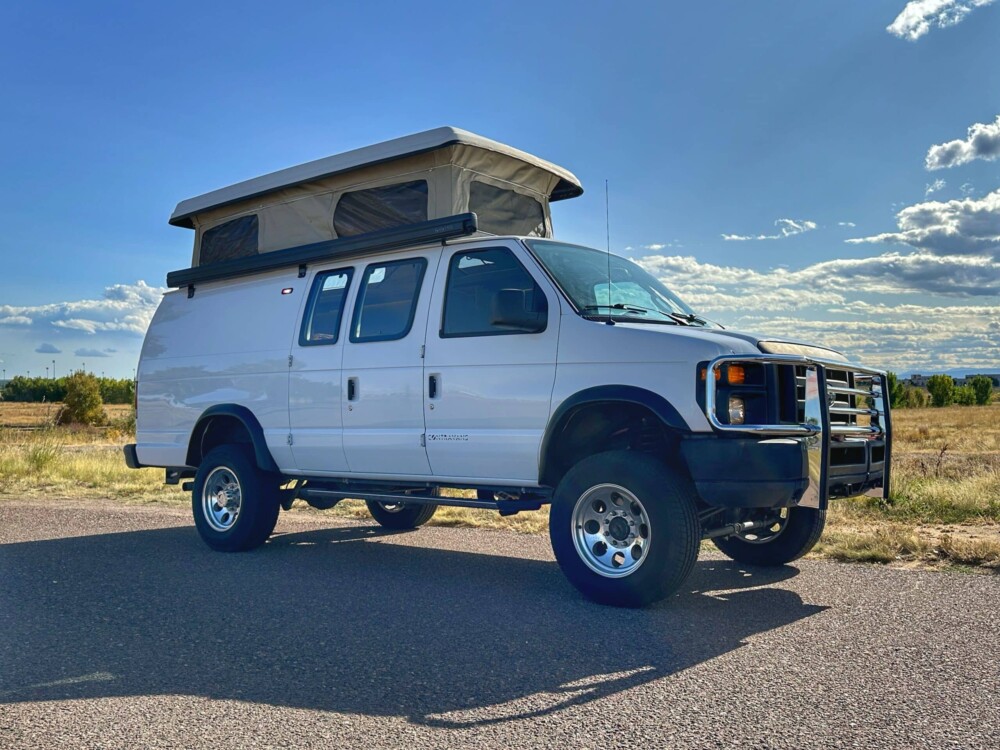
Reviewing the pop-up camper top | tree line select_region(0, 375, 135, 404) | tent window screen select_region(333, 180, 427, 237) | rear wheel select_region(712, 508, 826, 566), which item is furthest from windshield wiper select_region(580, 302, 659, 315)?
tree line select_region(0, 375, 135, 404)

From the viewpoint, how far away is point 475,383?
674 cm

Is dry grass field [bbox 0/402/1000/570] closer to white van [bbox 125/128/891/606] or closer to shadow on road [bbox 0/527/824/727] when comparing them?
white van [bbox 125/128/891/606]

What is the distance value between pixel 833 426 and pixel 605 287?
1861 millimetres

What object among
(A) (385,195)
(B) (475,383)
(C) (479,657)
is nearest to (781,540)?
(B) (475,383)

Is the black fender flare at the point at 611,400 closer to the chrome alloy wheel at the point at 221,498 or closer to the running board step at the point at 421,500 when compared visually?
the running board step at the point at 421,500

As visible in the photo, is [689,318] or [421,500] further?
[421,500]

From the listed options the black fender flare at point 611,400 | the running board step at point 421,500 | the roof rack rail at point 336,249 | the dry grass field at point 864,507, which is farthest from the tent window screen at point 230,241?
the black fender flare at point 611,400

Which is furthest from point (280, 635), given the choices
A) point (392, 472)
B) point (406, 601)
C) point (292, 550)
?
point (292, 550)

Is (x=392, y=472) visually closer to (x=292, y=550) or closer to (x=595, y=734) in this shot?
(x=292, y=550)

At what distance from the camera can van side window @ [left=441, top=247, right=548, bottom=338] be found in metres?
A: 6.64

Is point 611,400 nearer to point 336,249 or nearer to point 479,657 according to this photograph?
point 479,657

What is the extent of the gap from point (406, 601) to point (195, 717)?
2.35m

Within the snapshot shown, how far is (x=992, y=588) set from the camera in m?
6.38

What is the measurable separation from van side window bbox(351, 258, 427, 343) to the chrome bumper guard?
2634 mm
